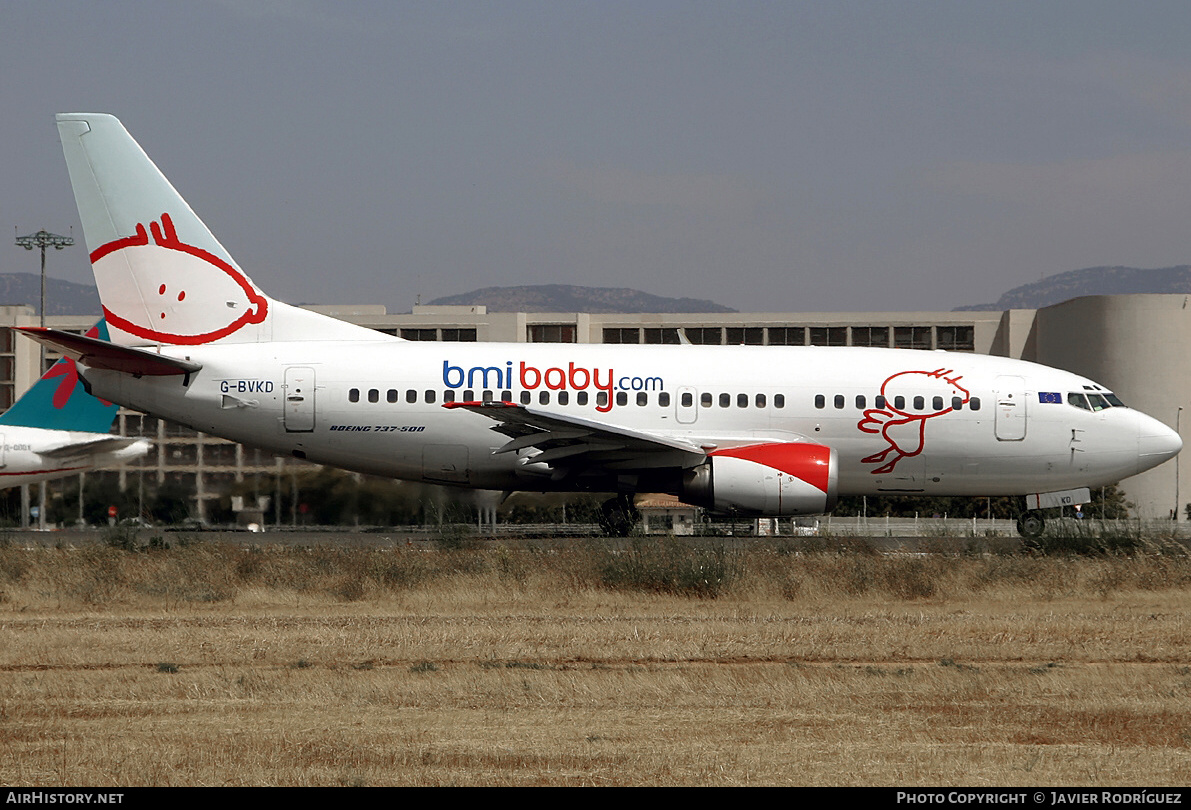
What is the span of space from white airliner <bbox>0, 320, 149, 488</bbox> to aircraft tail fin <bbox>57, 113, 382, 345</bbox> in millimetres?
6431

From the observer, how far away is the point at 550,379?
2259 centimetres

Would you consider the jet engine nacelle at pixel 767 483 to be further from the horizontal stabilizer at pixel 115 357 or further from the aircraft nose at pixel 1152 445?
the horizontal stabilizer at pixel 115 357

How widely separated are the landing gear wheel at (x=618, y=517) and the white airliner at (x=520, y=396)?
0.30 feet

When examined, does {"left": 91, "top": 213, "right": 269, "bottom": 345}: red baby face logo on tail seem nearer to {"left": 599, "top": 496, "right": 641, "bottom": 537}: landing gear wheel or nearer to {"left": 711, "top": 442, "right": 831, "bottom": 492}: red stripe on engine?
{"left": 599, "top": 496, "right": 641, "bottom": 537}: landing gear wheel

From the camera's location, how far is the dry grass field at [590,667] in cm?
732

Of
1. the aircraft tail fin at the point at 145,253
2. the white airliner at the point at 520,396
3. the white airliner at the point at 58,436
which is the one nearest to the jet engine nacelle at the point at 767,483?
the white airliner at the point at 520,396

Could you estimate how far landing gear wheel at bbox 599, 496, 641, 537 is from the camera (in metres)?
22.4

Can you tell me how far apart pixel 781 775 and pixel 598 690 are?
2.71 meters

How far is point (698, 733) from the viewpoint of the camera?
812 cm

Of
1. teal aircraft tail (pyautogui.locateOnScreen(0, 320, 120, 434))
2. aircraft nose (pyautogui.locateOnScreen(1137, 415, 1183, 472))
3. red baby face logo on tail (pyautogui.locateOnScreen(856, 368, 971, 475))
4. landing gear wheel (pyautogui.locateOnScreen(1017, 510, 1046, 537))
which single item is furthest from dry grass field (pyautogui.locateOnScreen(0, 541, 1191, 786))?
teal aircraft tail (pyautogui.locateOnScreen(0, 320, 120, 434))

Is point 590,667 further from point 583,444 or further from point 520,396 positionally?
point 520,396

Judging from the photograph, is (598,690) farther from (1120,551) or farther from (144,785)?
(1120,551)
